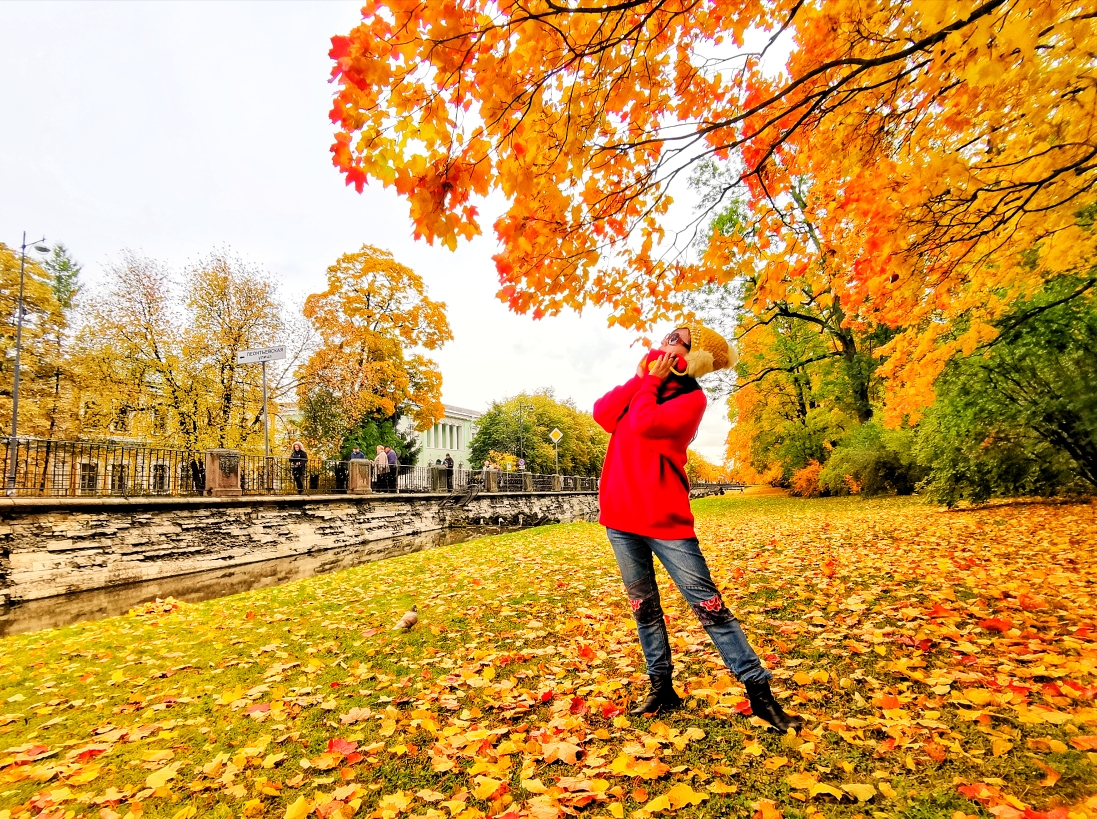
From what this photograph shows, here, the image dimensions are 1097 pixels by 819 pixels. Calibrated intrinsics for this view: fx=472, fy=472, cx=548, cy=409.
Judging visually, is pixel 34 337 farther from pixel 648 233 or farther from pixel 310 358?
pixel 648 233

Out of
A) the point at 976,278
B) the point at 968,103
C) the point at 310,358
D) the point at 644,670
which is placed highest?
the point at 310,358

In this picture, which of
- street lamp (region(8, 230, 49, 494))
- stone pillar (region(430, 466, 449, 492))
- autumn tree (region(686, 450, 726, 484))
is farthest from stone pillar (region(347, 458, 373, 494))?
autumn tree (region(686, 450, 726, 484))

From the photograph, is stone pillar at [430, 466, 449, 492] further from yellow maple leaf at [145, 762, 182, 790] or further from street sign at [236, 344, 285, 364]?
yellow maple leaf at [145, 762, 182, 790]

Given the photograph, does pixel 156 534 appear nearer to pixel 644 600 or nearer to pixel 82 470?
pixel 82 470

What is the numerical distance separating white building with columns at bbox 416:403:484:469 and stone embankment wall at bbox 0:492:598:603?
35.1 meters

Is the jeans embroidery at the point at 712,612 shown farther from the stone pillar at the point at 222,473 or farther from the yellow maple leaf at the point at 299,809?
the stone pillar at the point at 222,473

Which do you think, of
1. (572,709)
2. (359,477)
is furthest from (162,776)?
(359,477)

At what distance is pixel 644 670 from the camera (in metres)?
3.16

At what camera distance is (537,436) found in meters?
50.6

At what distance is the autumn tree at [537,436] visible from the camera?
4803 centimetres

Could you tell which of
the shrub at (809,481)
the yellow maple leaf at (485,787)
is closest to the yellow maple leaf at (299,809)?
the yellow maple leaf at (485,787)

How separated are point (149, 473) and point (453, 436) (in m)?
45.7

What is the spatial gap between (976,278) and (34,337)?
29.2m

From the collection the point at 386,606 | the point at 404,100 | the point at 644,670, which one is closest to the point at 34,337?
the point at 386,606
